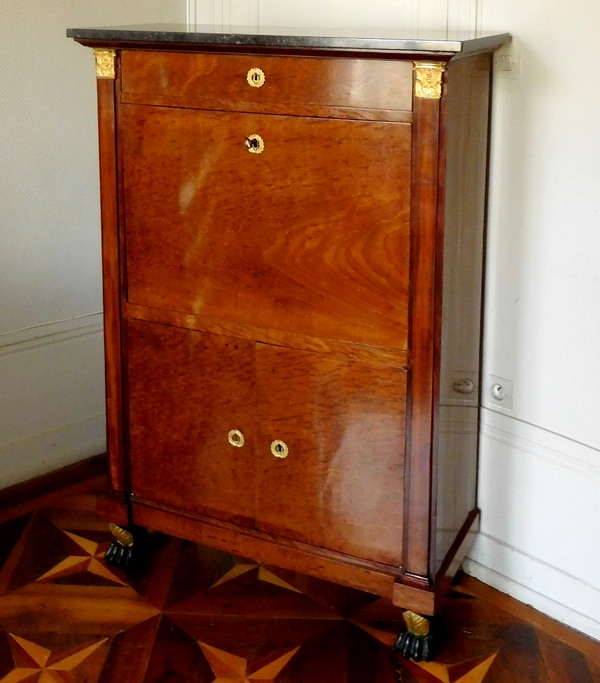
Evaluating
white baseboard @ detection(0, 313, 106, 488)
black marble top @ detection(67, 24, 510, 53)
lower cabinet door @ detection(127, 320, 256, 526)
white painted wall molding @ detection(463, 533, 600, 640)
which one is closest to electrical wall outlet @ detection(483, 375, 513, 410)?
white painted wall molding @ detection(463, 533, 600, 640)

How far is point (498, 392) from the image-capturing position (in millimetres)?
1849

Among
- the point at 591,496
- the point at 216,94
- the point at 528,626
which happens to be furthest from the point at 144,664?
the point at 216,94

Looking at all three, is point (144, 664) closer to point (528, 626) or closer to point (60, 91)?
point (528, 626)

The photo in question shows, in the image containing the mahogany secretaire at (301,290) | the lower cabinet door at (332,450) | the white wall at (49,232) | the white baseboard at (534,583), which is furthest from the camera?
the white wall at (49,232)

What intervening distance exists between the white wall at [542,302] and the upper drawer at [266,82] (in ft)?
1.29

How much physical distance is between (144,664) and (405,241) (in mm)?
911

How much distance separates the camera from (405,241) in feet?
4.82

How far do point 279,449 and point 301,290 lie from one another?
1.02 feet

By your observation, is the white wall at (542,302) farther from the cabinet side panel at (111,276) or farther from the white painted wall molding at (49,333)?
the white painted wall molding at (49,333)

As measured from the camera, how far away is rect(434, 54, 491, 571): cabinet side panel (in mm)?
1509

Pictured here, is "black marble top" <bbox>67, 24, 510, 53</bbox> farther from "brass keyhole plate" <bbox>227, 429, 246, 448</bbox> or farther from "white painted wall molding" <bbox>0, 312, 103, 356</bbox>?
"white painted wall molding" <bbox>0, 312, 103, 356</bbox>

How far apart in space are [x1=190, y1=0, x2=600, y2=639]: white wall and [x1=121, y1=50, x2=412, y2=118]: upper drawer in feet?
1.29

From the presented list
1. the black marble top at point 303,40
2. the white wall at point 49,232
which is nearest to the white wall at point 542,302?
the black marble top at point 303,40

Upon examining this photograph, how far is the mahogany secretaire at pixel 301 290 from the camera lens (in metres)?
1.46
